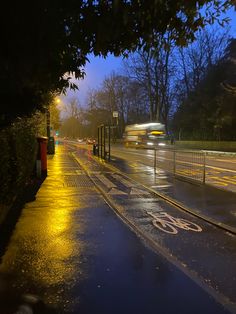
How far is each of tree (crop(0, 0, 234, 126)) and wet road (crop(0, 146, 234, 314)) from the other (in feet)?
7.46

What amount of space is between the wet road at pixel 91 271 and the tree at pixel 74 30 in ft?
7.46

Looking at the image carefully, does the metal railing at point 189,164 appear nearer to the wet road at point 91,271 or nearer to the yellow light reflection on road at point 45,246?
the yellow light reflection on road at point 45,246

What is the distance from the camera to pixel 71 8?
3928 millimetres

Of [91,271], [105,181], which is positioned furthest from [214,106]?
[91,271]

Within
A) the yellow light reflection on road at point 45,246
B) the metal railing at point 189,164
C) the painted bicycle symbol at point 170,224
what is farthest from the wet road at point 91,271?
the metal railing at point 189,164

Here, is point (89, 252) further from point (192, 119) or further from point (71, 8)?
point (192, 119)

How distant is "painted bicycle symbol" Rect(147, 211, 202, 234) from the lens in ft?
24.8

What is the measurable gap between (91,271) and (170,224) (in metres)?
3.05

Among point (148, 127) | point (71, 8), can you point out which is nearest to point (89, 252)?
point (71, 8)

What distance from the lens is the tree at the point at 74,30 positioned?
152 inches

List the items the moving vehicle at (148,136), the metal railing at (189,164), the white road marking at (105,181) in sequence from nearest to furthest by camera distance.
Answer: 1. the white road marking at (105,181)
2. the metal railing at (189,164)
3. the moving vehicle at (148,136)

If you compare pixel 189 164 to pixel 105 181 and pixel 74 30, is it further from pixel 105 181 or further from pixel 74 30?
pixel 74 30

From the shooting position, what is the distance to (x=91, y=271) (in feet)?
17.0

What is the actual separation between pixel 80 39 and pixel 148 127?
50.2 metres
